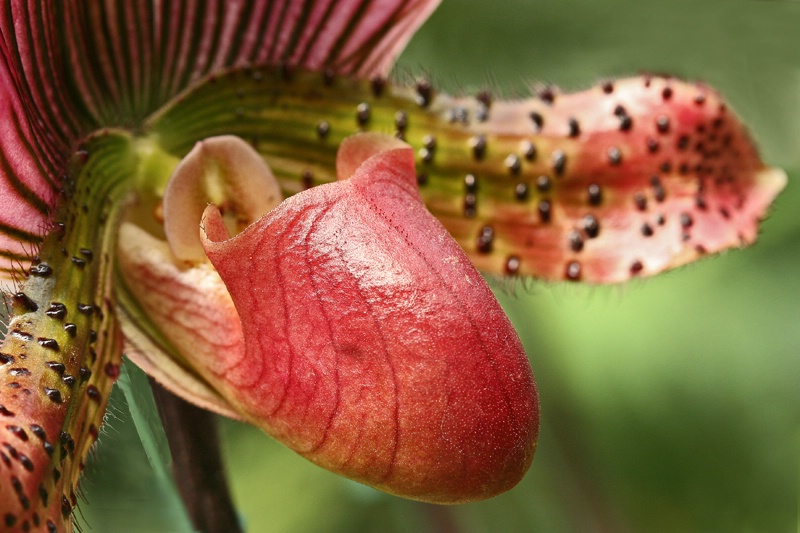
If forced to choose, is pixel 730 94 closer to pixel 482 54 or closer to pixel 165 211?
pixel 482 54

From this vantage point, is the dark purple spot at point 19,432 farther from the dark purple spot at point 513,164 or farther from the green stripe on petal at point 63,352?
the dark purple spot at point 513,164

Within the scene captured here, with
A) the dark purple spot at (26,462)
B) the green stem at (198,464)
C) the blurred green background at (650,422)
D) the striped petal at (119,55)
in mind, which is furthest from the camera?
the blurred green background at (650,422)

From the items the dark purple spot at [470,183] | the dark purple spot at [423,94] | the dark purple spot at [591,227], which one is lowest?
the dark purple spot at [591,227]

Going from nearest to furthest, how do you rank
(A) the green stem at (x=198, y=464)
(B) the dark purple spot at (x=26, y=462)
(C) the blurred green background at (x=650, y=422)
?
(B) the dark purple spot at (x=26, y=462) < (A) the green stem at (x=198, y=464) < (C) the blurred green background at (x=650, y=422)

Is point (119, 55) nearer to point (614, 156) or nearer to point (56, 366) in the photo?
point (56, 366)

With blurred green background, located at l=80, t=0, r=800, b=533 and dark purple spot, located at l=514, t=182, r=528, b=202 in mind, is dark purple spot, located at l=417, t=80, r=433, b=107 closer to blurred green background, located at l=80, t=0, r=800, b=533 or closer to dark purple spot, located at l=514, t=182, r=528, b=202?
dark purple spot, located at l=514, t=182, r=528, b=202

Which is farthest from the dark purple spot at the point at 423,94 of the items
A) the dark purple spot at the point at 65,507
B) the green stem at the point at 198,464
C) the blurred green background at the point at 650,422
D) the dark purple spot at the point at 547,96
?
the blurred green background at the point at 650,422

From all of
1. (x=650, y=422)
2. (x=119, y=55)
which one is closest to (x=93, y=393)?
(x=119, y=55)
